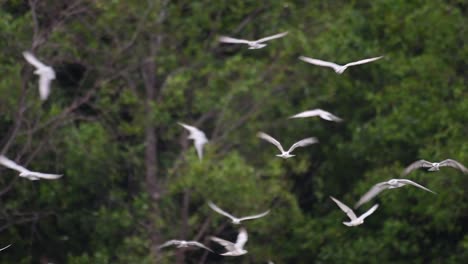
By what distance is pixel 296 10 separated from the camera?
26656 mm

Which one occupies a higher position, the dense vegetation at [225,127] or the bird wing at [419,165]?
the bird wing at [419,165]

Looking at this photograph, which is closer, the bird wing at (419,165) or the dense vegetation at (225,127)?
the bird wing at (419,165)

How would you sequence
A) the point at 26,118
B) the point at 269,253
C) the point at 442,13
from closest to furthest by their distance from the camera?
the point at 26,118, the point at 269,253, the point at 442,13

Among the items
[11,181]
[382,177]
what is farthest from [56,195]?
[382,177]

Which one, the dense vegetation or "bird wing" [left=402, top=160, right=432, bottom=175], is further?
the dense vegetation

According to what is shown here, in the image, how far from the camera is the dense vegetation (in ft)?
74.3

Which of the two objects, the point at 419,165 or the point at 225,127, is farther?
the point at 225,127

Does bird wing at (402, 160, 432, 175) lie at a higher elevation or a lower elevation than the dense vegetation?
higher

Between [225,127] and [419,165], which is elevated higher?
[419,165]

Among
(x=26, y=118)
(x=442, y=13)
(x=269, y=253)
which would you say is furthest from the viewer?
(x=442, y=13)

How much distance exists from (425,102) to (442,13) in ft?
6.17

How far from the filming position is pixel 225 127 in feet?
80.1

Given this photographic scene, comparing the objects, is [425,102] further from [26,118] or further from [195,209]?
[26,118]

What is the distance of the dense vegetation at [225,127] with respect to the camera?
22.6 metres
